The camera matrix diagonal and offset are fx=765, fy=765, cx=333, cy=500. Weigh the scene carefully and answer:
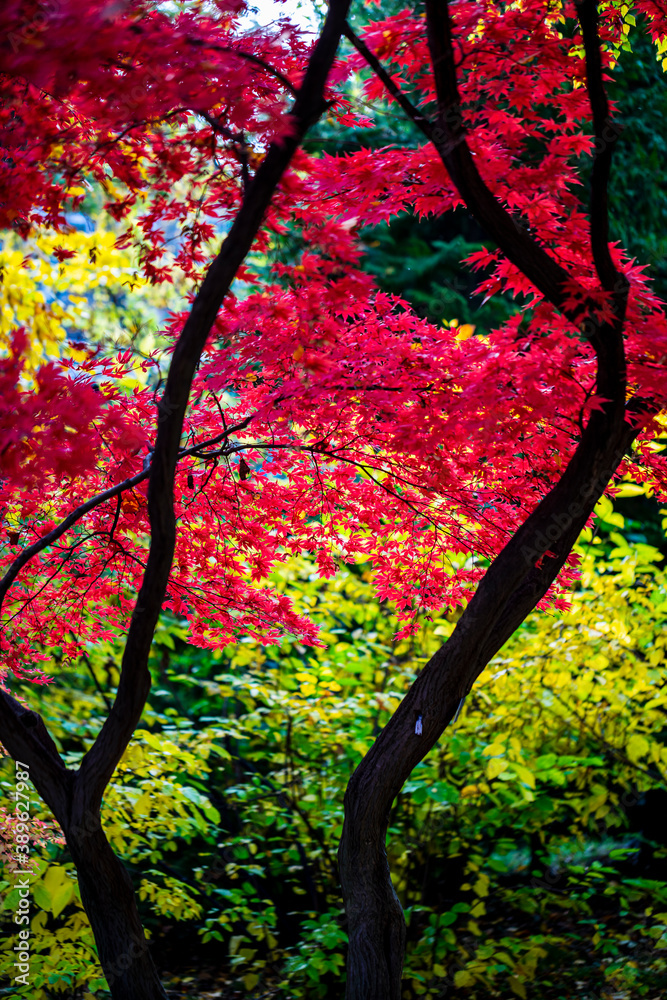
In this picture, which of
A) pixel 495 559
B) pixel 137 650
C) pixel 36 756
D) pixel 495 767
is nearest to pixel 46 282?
pixel 36 756

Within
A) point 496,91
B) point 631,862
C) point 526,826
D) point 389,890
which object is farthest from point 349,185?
point 631,862

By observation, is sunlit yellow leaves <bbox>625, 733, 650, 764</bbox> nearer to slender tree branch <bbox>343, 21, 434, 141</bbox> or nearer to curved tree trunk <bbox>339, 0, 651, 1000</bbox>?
curved tree trunk <bbox>339, 0, 651, 1000</bbox>

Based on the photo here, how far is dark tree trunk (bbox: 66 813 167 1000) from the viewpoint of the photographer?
2699mm

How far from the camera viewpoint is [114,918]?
2.75 m

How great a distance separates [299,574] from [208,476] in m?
2.90

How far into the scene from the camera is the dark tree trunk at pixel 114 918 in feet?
8.86

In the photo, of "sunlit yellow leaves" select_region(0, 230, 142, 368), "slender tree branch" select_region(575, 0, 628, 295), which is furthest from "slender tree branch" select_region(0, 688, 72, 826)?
"slender tree branch" select_region(575, 0, 628, 295)

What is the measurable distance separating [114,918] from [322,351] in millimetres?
2149

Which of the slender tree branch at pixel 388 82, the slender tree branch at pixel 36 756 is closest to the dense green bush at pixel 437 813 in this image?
the slender tree branch at pixel 36 756

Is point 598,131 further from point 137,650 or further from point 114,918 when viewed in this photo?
point 114,918

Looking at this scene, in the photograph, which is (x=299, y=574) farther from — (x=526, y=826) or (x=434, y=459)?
(x=434, y=459)

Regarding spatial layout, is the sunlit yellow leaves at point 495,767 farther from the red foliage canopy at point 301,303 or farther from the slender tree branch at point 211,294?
the slender tree branch at point 211,294

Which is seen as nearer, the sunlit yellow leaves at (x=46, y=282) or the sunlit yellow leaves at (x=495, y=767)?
the sunlit yellow leaves at (x=495, y=767)

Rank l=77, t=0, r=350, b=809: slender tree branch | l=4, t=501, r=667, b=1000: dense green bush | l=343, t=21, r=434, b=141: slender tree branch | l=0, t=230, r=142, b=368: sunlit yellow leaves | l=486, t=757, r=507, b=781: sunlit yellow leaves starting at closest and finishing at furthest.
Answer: l=77, t=0, r=350, b=809: slender tree branch, l=343, t=21, r=434, b=141: slender tree branch, l=486, t=757, r=507, b=781: sunlit yellow leaves, l=4, t=501, r=667, b=1000: dense green bush, l=0, t=230, r=142, b=368: sunlit yellow leaves
